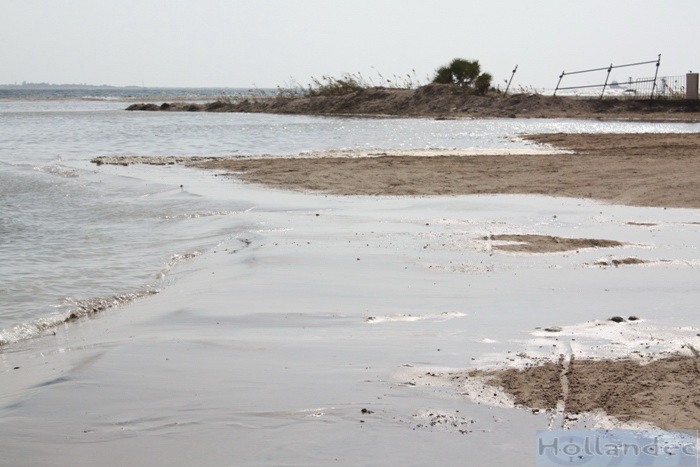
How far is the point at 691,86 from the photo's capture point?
129 ft

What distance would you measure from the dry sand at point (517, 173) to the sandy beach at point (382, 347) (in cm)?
143

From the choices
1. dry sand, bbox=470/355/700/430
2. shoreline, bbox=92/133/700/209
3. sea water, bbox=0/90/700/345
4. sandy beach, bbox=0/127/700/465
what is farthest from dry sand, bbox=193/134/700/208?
dry sand, bbox=470/355/700/430

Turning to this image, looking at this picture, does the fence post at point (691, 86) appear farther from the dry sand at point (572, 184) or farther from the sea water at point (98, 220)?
the dry sand at point (572, 184)

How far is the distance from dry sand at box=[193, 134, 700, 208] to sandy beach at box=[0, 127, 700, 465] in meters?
1.43

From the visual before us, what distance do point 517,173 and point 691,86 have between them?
1152 inches

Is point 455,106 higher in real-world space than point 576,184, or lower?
higher

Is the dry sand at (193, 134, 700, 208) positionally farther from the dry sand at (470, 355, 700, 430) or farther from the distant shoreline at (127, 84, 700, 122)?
the distant shoreline at (127, 84, 700, 122)

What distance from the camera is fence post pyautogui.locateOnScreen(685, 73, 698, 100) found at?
39094 millimetres

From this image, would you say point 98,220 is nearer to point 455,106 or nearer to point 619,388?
point 619,388

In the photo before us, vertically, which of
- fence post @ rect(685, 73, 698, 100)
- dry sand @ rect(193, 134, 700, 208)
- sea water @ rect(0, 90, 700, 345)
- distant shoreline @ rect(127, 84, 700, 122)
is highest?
fence post @ rect(685, 73, 698, 100)

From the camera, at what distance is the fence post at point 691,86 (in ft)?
128

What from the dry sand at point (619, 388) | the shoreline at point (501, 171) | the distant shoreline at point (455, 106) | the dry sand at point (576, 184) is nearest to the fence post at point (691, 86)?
the distant shoreline at point (455, 106)

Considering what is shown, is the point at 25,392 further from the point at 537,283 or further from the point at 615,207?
the point at 615,207

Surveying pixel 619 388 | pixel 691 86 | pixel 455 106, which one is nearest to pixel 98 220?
pixel 619 388
